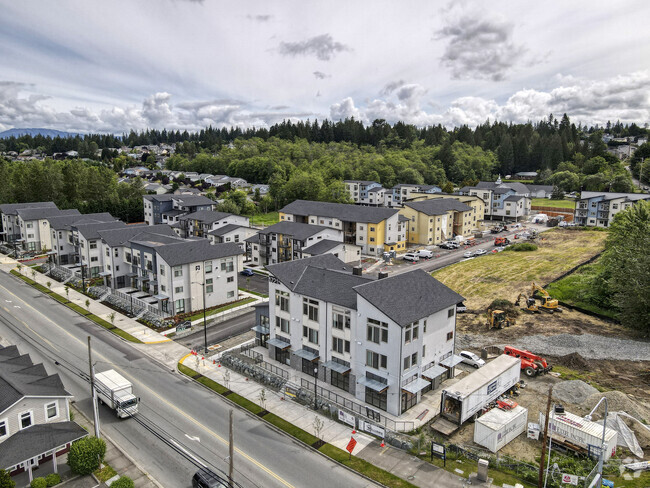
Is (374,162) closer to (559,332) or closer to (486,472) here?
(559,332)

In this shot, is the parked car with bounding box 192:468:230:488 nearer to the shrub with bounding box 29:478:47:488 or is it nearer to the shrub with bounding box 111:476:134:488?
the shrub with bounding box 111:476:134:488

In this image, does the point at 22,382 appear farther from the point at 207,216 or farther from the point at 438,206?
the point at 438,206

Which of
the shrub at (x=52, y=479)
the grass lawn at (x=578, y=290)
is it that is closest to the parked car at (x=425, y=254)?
the grass lawn at (x=578, y=290)

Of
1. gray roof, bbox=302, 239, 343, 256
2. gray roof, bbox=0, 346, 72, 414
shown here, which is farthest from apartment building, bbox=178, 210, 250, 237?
gray roof, bbox=0, 346, 72, 414

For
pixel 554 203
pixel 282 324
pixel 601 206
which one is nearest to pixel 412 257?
pixel 282 324

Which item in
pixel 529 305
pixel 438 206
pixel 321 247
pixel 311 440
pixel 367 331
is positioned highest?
pixel 438 206

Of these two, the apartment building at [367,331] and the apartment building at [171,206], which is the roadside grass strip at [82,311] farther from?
the apartment building at [171,206]
